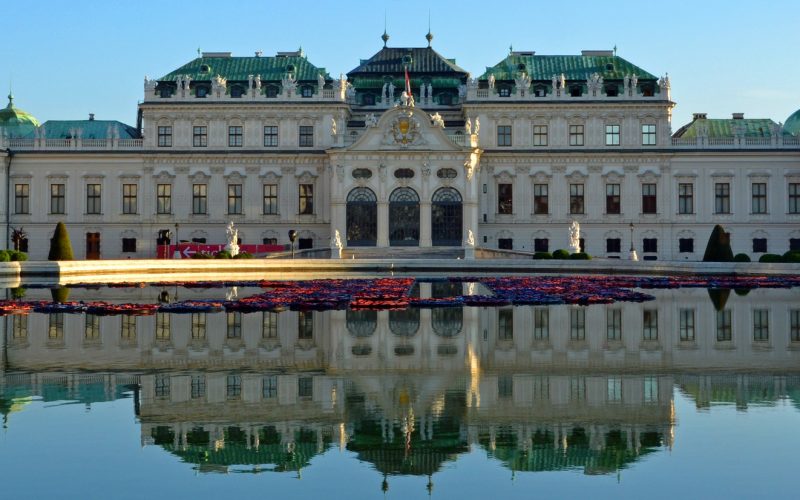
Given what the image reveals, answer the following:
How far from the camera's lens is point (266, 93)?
72.9 m

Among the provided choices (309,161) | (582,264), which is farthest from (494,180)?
(582,264)

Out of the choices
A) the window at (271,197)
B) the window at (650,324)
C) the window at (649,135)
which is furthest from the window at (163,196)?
the window at (650,324)

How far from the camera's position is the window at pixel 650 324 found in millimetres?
22031

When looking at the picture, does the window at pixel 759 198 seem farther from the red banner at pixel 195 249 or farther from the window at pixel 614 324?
the window at pixel 614 324

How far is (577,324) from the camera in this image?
79.4ft

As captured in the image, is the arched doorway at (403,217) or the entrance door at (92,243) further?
the entrance door at (92,243)

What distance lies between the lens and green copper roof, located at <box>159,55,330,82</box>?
73438 mm

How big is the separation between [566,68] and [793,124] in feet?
55.9

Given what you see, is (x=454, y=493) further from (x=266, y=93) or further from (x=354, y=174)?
(x=266, y=93)

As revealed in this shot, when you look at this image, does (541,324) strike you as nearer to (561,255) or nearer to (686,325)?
(686,325)

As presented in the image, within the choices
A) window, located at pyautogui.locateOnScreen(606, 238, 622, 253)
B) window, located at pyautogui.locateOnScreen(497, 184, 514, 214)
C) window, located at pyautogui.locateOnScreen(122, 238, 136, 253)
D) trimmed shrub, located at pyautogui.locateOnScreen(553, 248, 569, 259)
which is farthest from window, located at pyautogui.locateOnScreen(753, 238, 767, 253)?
window, located at pyautogui.locateOnScreen(122, 238, 136, 253)

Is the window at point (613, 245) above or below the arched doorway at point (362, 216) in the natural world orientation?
below

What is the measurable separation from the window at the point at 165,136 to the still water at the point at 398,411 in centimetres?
5047

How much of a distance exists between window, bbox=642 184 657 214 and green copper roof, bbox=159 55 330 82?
2219cm
